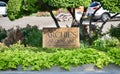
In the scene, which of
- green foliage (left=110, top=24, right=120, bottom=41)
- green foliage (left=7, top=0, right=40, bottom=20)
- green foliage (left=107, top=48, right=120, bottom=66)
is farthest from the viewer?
green foliage (left=110, top=24, right=120, bottom=41)

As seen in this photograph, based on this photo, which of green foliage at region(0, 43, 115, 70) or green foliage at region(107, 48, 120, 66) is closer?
green foliage at region(0, 43, 115, 70)

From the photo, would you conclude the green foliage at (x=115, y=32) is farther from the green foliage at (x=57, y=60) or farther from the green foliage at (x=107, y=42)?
the green foliage at (x=57, y=60)

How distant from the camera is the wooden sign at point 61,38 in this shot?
1175 centimetres

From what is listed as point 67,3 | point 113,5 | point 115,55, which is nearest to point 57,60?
point 115,55

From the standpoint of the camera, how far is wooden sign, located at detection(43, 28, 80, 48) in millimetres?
11750

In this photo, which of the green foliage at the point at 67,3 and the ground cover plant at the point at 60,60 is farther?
the green foliage at the point at 67,3

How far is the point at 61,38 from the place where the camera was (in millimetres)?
11859

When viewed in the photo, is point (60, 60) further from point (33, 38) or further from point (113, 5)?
point (33, 38)

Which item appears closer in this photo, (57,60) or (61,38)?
(57,60)

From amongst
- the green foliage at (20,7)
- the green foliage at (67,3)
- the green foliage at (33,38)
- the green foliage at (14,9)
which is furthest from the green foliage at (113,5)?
the green foliage at (14,9)

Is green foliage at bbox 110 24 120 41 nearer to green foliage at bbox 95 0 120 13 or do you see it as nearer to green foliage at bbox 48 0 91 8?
green foliage at bbox 95 0 120 13

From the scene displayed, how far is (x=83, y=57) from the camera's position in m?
8.91

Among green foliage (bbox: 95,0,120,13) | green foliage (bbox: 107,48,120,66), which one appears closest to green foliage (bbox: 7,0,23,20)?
green foliage (bbox: 95,0,120,13)

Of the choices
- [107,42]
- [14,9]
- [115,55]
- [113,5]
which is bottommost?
[107,42]
